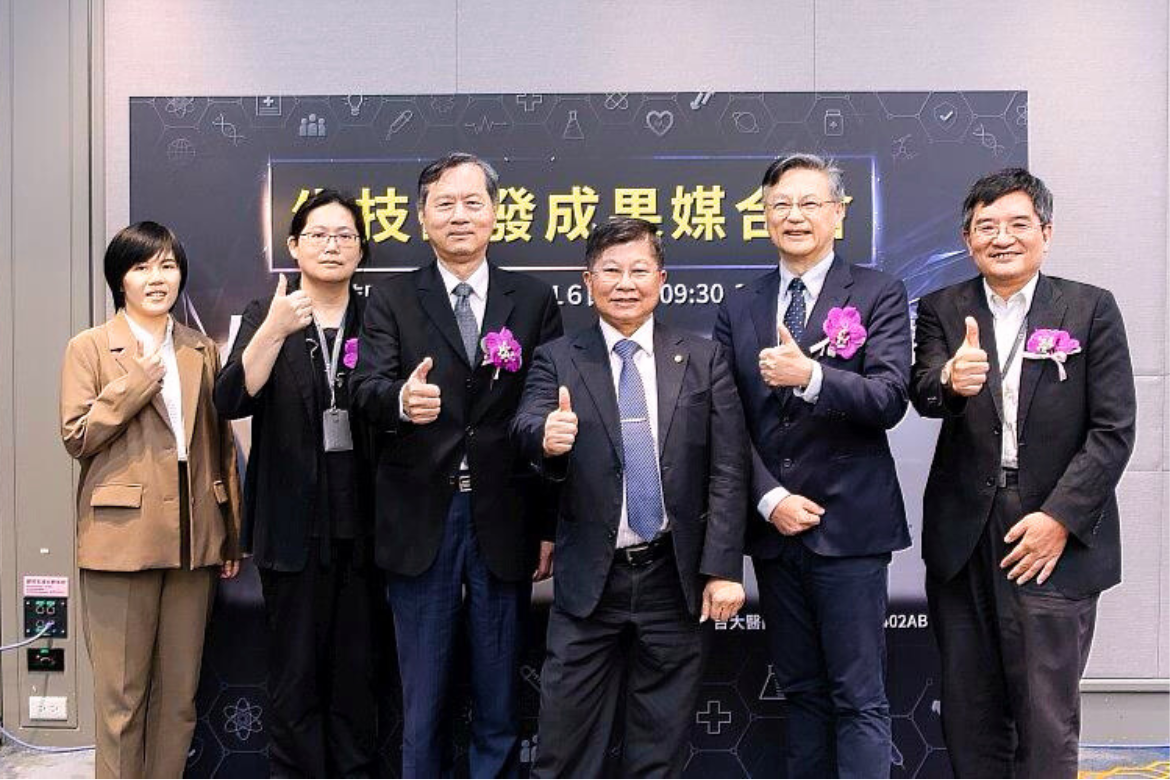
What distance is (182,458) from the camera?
303 cm

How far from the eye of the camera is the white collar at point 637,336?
107 inches

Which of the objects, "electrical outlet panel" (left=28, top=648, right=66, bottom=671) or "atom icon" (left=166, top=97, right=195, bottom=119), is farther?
"electrical outlet panel" (left=28, top=648, right=66, bottom=671)

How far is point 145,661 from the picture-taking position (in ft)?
9.91

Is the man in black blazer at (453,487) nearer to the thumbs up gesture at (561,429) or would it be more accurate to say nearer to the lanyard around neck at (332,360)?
the lanyard around neck at (332,360)

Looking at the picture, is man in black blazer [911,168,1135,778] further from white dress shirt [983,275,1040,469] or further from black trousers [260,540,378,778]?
black trousers [260,540,378,778]

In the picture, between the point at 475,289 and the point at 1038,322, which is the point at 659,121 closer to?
the point at 475,289

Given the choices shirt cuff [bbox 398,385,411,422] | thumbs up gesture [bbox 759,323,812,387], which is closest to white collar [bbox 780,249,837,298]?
thumbs up gesture [bbox 759,323,812,387]

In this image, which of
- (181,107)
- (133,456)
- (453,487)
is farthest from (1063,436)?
(181,107)

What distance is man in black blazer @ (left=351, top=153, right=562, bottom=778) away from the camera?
111 inches

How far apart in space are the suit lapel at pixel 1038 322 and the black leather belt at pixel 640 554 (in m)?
1.04

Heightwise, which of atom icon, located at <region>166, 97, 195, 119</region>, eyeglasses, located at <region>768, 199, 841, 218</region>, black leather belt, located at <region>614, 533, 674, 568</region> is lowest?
black leather belt, located at <region>614, 533, 674, 568</region>

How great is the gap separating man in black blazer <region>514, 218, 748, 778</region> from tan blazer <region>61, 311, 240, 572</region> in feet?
3.59

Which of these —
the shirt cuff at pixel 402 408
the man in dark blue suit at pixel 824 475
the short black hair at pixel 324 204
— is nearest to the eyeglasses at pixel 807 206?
the man in dark blue suit at pixel 824 475

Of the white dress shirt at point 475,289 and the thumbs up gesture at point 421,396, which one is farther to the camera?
the white dress shirt at point 475,289
